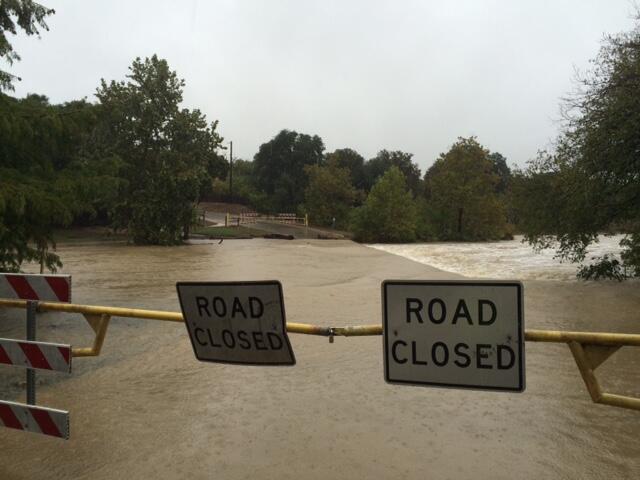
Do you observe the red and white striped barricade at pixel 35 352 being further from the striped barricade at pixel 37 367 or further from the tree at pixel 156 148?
the tree at pixel 156 148

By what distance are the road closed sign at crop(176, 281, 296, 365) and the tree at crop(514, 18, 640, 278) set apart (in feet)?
39.4

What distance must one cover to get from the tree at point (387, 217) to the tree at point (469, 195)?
440 cm

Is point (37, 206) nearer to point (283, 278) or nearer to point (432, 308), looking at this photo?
point (432, 308)

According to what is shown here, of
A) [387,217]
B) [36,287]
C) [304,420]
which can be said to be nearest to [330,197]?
[387,217]

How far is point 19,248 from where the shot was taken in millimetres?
8656

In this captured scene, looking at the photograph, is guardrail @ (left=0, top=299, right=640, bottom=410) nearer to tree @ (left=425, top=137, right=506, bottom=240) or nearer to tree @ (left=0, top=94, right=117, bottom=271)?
tree @ (left=0, top=94, right=117, bottom=271)

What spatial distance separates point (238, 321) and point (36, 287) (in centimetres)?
170

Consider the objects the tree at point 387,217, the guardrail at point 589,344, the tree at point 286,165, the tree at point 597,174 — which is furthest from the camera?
the tree at point 286,165

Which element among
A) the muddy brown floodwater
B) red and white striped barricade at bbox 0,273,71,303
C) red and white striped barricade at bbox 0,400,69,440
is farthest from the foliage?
red and white striped barricade at bbox 0,400,69,440

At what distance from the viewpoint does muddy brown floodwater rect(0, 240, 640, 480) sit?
427 cm

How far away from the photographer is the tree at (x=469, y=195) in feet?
160

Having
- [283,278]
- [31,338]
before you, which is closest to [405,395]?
[31,338]

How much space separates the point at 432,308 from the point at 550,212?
16.2m

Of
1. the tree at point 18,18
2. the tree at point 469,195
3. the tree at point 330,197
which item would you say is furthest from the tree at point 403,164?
the tree at point 18,18
